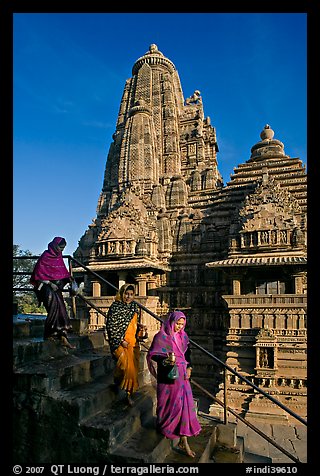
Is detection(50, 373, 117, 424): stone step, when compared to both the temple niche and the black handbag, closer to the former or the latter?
the black handbag

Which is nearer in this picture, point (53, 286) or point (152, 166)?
point (53, 286)

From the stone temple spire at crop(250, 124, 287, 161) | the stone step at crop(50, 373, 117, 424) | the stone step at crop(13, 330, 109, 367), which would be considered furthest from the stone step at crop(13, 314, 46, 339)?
the stone temple spire at crop(250, 124, 287, 161)

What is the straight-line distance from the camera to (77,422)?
4051mm

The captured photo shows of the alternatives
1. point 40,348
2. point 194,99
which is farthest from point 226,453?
point 194,99

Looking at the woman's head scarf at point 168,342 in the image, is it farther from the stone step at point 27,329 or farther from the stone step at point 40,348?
the stone step at point 27,329

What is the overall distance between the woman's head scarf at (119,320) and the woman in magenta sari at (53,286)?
1042 millimetres

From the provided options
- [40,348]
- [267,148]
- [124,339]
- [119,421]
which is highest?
[267,148]

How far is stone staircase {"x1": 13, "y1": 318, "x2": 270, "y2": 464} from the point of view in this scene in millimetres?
4000

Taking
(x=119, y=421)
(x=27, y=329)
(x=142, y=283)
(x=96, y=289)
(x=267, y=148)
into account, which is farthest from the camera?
(x=267, y=148)

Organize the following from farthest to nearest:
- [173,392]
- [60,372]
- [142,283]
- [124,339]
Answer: [142,283]
[124,339]
[60,372]
[173,392]

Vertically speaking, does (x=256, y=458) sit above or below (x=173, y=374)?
below

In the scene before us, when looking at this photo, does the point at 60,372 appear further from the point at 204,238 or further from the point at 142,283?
the point at 204,238

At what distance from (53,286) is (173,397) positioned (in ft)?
9.10
